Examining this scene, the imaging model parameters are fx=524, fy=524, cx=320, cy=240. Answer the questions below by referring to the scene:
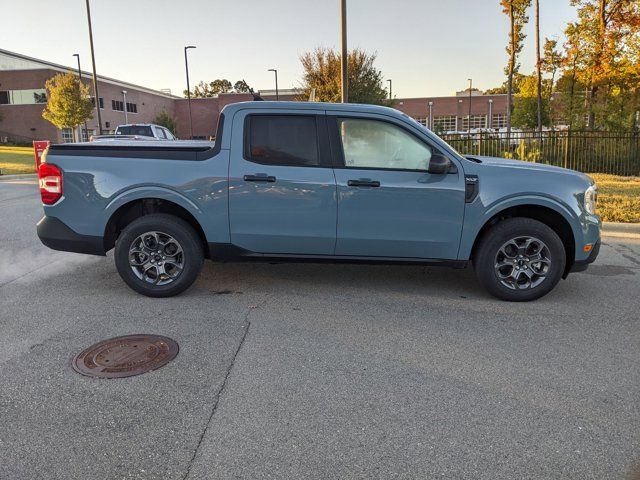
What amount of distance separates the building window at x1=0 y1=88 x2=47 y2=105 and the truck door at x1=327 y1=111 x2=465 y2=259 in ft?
180

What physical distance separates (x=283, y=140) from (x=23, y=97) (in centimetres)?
5643

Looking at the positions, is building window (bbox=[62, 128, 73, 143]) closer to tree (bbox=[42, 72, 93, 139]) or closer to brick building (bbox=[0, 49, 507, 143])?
brick building (bbox=[0, 49, 507, 143])

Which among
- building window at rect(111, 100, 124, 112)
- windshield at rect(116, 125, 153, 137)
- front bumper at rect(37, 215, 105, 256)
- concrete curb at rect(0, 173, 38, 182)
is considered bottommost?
front bumper at rect(37, 215, 105, 256)

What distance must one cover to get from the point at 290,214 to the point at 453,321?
182 cm

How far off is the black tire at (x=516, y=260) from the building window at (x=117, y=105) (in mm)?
58765

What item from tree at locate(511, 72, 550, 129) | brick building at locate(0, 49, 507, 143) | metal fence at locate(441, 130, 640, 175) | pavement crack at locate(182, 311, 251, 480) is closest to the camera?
pavement crack at locate(182, 311, 251, 480)

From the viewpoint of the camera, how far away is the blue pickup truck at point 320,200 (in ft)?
16.4

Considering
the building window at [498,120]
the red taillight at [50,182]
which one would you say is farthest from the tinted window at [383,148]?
the building window at [498,120]

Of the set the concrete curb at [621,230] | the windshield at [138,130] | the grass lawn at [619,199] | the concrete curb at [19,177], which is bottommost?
the concrete curb at [621,230]

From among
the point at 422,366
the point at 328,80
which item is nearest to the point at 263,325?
the point at 422,366

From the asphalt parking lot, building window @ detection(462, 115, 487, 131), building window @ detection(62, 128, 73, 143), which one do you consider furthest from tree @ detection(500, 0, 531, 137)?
building window @ detection(462, 115, 487, 131)

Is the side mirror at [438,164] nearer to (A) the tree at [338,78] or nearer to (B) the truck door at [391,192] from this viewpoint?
(B) the truck door at [391,192]

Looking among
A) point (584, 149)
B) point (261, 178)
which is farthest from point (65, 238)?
point (584, 149)

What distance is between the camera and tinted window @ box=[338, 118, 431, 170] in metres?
5.04
